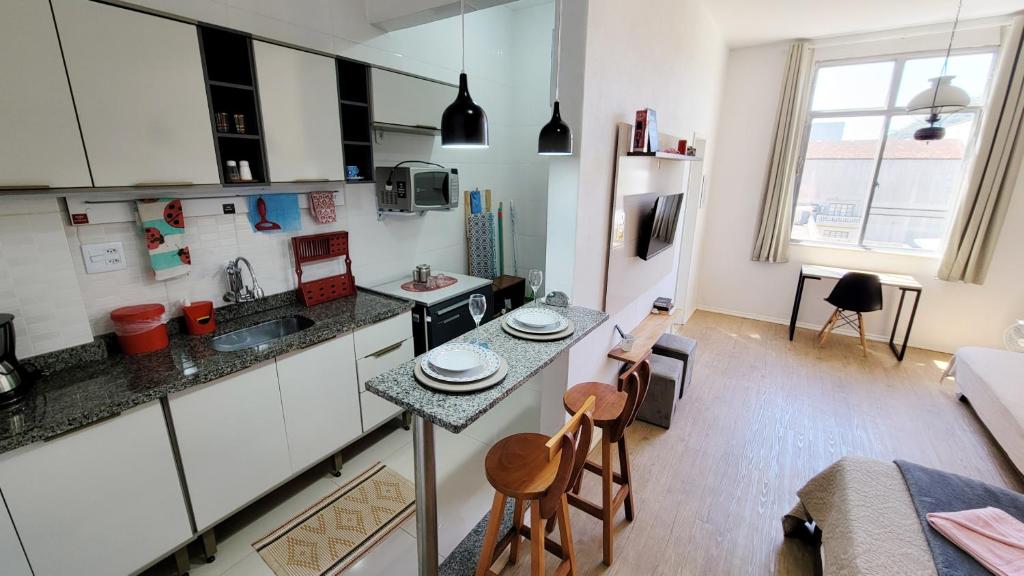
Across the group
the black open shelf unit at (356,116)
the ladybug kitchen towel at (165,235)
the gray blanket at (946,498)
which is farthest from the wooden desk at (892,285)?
the ladybug kitchen towel at (165,235)

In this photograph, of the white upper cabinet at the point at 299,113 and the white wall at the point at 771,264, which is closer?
the white upper cabinet at the point at 299,113

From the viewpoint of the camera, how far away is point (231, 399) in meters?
1.85

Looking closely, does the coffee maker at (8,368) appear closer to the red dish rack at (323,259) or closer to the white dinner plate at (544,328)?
the red dish rack at (323,259)

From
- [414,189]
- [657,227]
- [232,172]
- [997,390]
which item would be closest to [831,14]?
[657,227]

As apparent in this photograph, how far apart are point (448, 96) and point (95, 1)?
188cm

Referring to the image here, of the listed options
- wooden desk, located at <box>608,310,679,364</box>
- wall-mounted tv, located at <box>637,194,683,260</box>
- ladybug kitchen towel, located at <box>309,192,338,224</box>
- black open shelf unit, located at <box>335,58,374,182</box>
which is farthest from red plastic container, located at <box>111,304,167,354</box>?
wall-mounted tv, located at <box>637,194,683,260</box>

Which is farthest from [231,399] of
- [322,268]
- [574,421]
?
[574,421]

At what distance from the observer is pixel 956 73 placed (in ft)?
13.3

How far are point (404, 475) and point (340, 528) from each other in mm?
446

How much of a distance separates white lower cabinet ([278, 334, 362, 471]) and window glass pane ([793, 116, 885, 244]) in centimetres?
528

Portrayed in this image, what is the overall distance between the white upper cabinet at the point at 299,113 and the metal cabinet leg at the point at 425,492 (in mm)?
1580

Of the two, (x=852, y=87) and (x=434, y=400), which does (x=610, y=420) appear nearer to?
(x=434, y=400)

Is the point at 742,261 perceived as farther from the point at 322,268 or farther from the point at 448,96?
the point at 322,268

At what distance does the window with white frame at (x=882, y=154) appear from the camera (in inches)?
163
